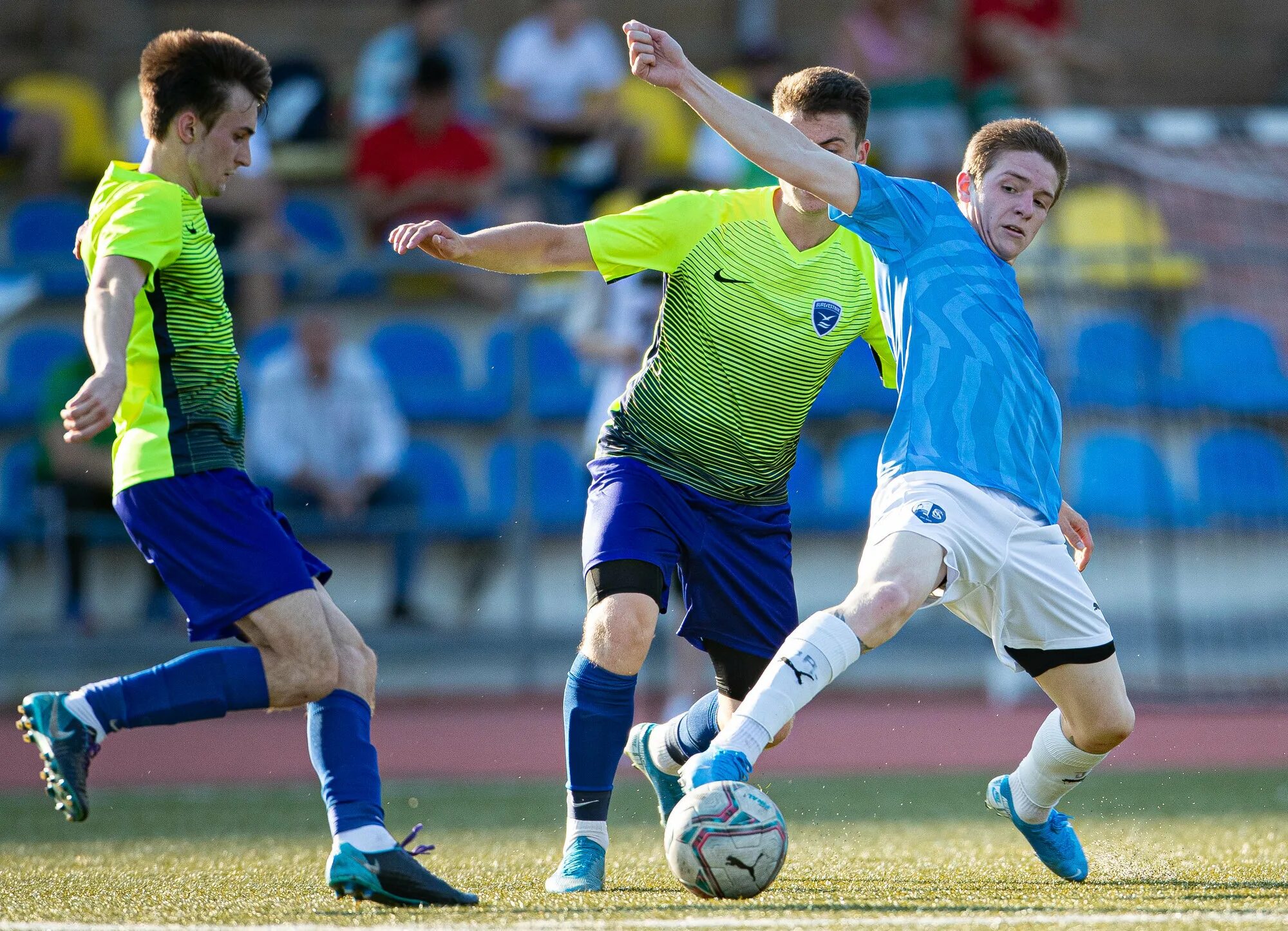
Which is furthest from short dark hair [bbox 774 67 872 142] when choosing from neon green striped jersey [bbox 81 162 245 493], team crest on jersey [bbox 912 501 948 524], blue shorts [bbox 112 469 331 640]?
blue shorts [bbox 112 469 331 640]

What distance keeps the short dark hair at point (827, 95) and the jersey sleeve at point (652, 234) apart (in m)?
0.39

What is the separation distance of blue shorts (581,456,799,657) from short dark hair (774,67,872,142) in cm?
113

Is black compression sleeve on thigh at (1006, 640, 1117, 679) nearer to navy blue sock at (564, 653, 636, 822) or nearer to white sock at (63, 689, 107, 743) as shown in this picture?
navy blue sock at (564, 653, 636, 822)

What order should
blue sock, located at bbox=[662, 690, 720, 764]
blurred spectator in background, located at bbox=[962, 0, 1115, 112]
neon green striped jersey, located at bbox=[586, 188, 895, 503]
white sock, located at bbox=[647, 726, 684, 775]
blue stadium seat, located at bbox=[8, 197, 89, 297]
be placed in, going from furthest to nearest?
blurred spectator in background, located at bbox=[962, 0, 1115, 112] < blue stadium seat, located at bbox=[8, 197, 89, 297] < white sock, located at bbox=[647, 726, 684, 775] < blue sock, located at bbox=[662, 690, 720, 764] < neon green striped jersey, located at bbox=[586, 188, 895, 503]

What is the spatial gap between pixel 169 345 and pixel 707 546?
162 centimetres

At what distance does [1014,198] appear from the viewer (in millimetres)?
4270

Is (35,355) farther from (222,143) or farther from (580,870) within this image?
(580,870)

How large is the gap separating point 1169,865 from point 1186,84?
11.4 m

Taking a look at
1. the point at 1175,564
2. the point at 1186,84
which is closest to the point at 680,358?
the point at 1175,564

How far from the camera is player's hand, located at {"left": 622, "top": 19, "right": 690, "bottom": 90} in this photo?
12.8 ft

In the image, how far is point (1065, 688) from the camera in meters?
4.20

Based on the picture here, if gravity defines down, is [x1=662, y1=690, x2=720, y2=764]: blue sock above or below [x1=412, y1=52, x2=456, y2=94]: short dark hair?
below

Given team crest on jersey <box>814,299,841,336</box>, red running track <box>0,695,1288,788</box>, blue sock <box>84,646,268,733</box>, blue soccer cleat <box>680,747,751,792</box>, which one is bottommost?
red running track <box>0,695,1288,788</box>

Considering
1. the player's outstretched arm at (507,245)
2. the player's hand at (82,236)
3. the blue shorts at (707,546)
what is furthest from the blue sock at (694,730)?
the player's hand at (82,236)
